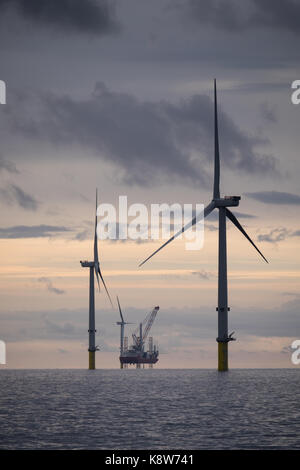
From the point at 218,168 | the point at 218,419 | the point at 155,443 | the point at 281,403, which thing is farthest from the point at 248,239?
the point at 155,443

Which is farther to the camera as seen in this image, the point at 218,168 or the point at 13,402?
the point at 218,168

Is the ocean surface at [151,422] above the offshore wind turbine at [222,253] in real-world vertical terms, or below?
below

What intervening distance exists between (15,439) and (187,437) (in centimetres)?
1791

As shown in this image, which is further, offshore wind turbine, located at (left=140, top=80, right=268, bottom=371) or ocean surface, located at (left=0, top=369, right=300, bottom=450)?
offshore wind turbine, located at (left=140, top=80, right=268, bottom=371)

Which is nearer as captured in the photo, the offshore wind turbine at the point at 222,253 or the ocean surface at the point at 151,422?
the ocean surface at the point at 151,422

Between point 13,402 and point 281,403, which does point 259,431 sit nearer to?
point 281,403

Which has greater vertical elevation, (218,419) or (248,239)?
(248,239)

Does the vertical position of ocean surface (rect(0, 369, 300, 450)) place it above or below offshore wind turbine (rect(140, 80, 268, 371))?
below

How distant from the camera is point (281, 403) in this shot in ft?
452

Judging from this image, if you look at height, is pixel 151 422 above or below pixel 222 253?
below

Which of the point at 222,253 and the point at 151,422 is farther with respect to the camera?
the point at 222,253
